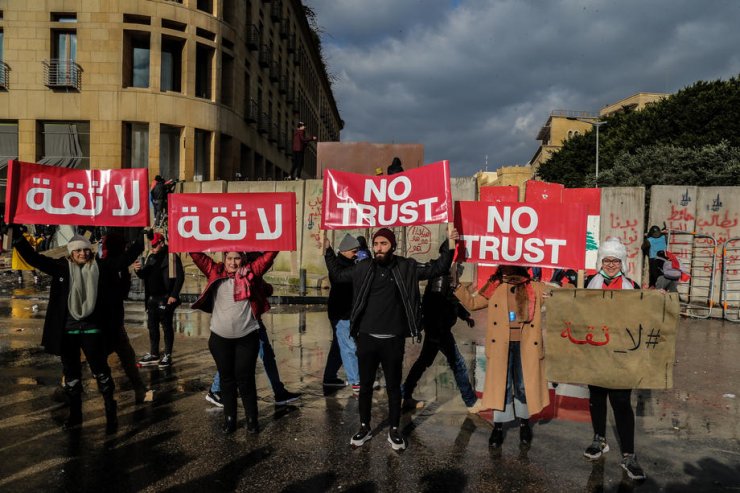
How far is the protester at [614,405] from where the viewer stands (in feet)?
13.9

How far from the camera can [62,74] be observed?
26016mm

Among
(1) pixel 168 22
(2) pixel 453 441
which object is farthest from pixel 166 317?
(1) pixel 168 22

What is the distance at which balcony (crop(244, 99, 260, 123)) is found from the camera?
106ft

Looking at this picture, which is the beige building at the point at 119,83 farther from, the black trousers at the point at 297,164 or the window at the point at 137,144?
the black trousers at the point at 297,164

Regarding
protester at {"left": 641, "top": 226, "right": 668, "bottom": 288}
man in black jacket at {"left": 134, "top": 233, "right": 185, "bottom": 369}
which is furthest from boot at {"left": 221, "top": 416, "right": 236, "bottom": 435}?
protester at {"left": 641, "top": 226, "right": 668, "bottom": 288}

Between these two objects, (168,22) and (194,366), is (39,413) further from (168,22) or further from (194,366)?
(168,22)

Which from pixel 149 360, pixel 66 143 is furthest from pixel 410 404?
pixel 66 143

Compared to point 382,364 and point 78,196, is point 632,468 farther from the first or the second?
point 78,196

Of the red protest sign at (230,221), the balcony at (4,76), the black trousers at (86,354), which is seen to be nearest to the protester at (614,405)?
the red protest sign at (230,221)

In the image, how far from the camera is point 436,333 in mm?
5656

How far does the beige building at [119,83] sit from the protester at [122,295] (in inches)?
883

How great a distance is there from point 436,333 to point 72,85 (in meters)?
26.4

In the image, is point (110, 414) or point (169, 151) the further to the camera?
point (169, 151)

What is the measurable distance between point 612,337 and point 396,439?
1918 mm
